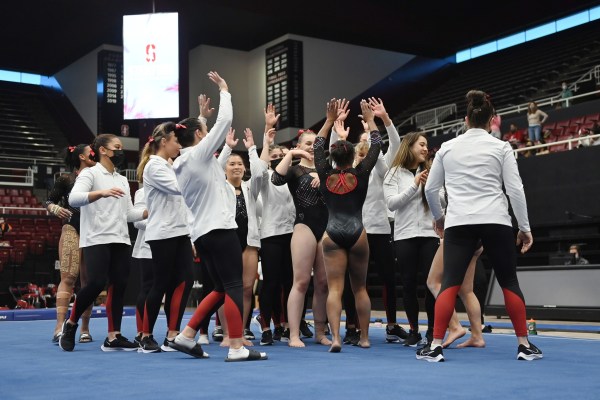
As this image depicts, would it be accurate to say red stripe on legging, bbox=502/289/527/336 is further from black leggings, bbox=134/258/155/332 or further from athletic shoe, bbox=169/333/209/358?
black leggings, bbox=134/258/155/332

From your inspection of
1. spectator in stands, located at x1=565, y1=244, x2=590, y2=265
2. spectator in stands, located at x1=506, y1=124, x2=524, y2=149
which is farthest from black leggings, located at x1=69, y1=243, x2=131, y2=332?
spectator in stands, located at x1=506, y1=124, x2=524, y2=149

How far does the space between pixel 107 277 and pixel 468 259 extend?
2505mm

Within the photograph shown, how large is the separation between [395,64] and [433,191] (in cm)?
1899

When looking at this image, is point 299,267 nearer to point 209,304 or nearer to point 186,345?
point 209,304

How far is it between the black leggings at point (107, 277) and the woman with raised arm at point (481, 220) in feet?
7.21

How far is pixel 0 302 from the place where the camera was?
41.6 feet

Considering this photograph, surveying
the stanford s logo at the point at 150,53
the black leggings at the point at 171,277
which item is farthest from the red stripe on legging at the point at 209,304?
the stanford s logo at the point at 150,53

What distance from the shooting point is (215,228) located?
4074 millimetres

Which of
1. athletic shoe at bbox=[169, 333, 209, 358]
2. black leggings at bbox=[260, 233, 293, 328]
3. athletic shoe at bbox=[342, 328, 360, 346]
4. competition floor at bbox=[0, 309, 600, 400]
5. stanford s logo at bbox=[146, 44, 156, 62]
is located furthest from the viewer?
stanford s logo at bbox=[146, 44, 156, 62]

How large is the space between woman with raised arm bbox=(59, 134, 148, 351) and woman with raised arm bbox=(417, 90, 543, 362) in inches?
86.8

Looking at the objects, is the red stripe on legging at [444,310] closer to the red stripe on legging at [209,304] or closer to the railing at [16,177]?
the red stripe on legging at [209,304]

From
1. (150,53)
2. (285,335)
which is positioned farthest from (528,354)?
(150,53)

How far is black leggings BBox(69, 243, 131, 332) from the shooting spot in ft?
15.6

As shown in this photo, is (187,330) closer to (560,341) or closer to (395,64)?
(560,341)
